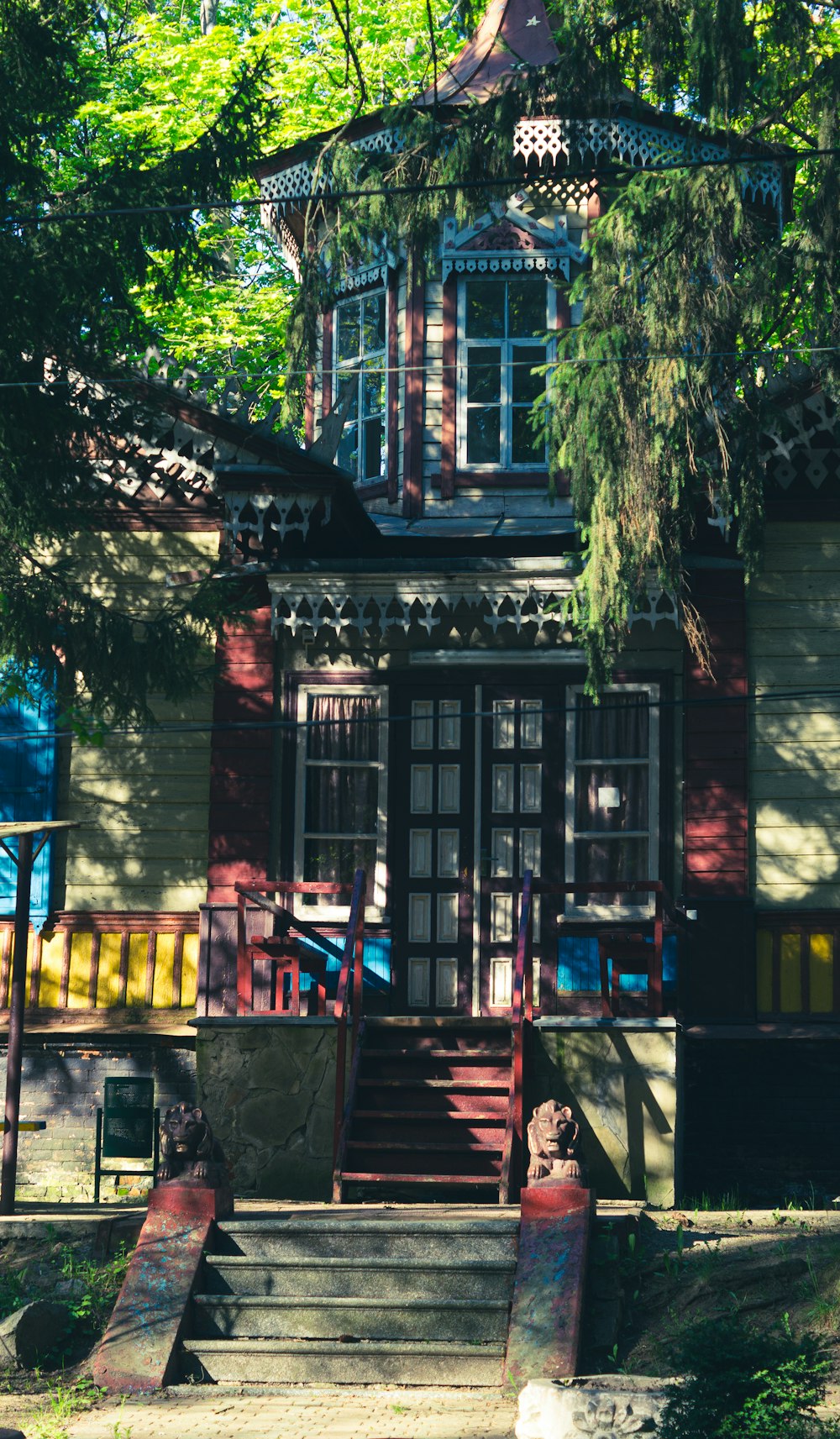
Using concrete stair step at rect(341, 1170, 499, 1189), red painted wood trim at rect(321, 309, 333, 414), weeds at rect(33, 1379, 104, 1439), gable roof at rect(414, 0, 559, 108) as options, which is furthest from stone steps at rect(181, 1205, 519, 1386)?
gable roof at rect(414, 0, 559, 108)

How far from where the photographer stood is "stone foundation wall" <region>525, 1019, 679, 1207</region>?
12414 mm

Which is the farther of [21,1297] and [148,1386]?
[21,1297]

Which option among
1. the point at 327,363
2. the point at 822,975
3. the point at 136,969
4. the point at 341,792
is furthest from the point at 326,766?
the point at 327,363

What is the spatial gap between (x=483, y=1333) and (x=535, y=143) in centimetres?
1065

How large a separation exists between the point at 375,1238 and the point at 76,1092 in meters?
4.74

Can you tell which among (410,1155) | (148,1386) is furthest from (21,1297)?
(410,1155)

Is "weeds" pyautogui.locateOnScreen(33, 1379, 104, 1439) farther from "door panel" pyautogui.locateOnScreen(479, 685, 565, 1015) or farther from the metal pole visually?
"door panel" pyautogui.locateOnScreen(479, 685, 565, 1015)

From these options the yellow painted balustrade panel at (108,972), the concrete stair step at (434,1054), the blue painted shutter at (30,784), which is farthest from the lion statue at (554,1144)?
the blue painted shutter at (30,784)

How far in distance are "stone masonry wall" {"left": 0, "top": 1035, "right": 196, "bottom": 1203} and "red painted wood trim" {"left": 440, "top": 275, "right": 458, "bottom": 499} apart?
5.69 m

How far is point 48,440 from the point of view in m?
13.0

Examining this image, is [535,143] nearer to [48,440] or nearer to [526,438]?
[526,438]

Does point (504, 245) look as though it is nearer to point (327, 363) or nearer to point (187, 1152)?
point (327, 363)

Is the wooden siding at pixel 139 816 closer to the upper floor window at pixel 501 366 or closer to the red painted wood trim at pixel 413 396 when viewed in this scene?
the red painted wood trim at pixel 413 396

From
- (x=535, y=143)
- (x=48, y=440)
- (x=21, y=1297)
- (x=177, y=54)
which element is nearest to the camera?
(x=21, y=1297)
